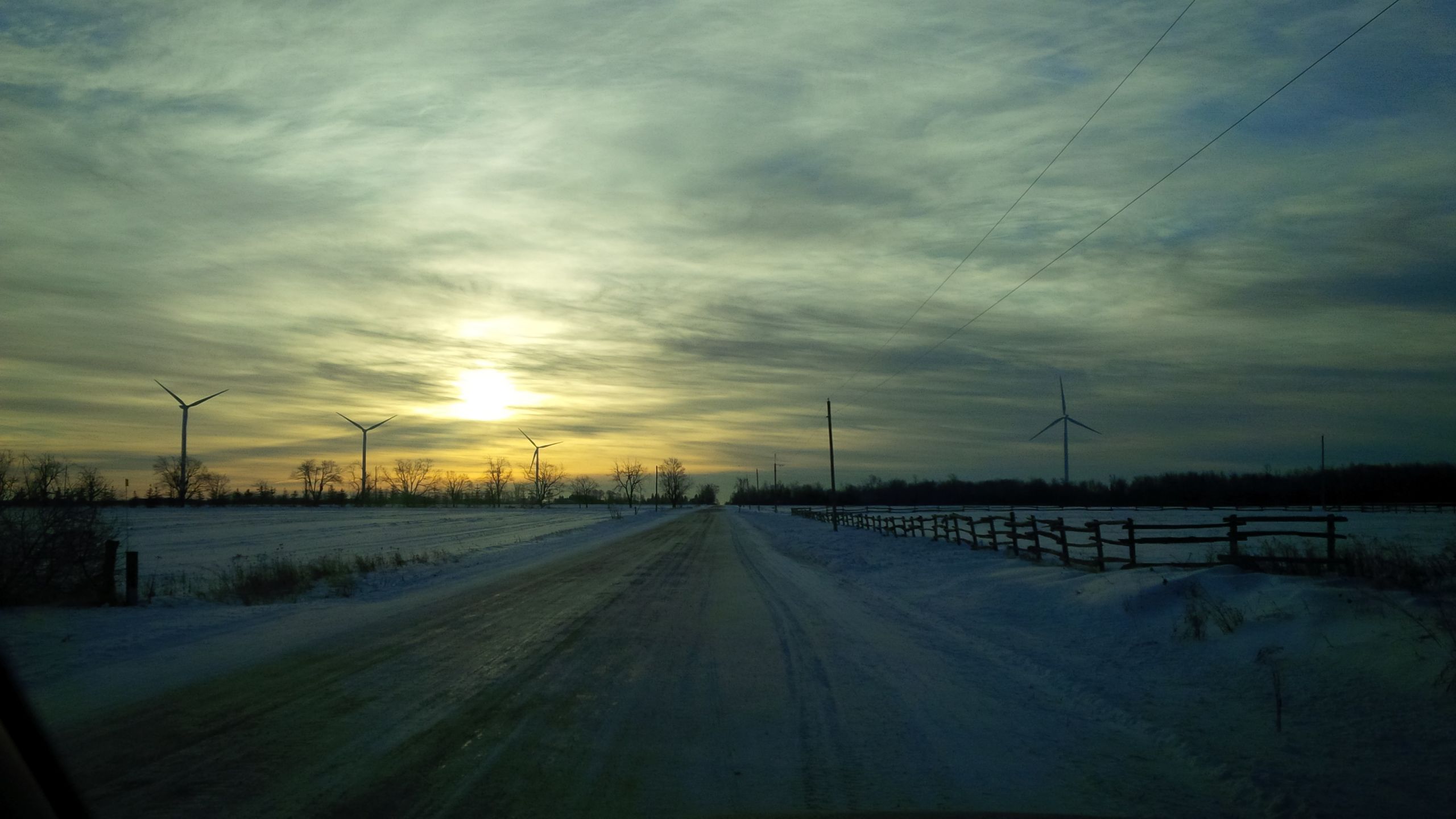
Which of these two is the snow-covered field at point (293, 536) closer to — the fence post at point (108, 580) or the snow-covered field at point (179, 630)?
the snow-covered field at point (179, 630)

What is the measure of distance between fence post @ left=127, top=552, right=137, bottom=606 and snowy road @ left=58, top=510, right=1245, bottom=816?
651 cm

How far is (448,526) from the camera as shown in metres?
65.4

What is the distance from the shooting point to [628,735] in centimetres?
654

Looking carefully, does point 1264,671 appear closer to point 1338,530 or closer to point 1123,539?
point 1123,539

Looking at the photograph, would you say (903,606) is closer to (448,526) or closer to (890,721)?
(890,721)

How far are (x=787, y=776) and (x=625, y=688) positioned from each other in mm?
2927

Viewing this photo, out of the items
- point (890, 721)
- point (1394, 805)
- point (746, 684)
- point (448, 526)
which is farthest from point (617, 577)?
point (448, 526)

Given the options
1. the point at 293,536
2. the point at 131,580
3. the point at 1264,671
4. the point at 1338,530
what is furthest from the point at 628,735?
the point at 293,536

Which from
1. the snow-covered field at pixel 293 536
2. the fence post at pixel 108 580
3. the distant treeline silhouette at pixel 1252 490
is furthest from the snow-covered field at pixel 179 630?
the distant treeline silhouette at pixel 1252 490

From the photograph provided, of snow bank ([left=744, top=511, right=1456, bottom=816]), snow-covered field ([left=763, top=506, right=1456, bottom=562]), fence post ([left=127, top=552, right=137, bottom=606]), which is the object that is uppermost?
fence post ([left=127, top=552, right=137, bottom=606])

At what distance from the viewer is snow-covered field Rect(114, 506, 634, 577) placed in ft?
104

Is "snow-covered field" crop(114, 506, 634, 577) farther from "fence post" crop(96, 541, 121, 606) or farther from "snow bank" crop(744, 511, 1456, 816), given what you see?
"snow bank" crop(744, 511, 1456, 816)

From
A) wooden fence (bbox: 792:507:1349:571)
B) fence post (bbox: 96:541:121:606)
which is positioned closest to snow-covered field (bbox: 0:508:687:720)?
fence post (bbox: 96:541:121:606)

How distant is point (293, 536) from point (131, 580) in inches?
1503
